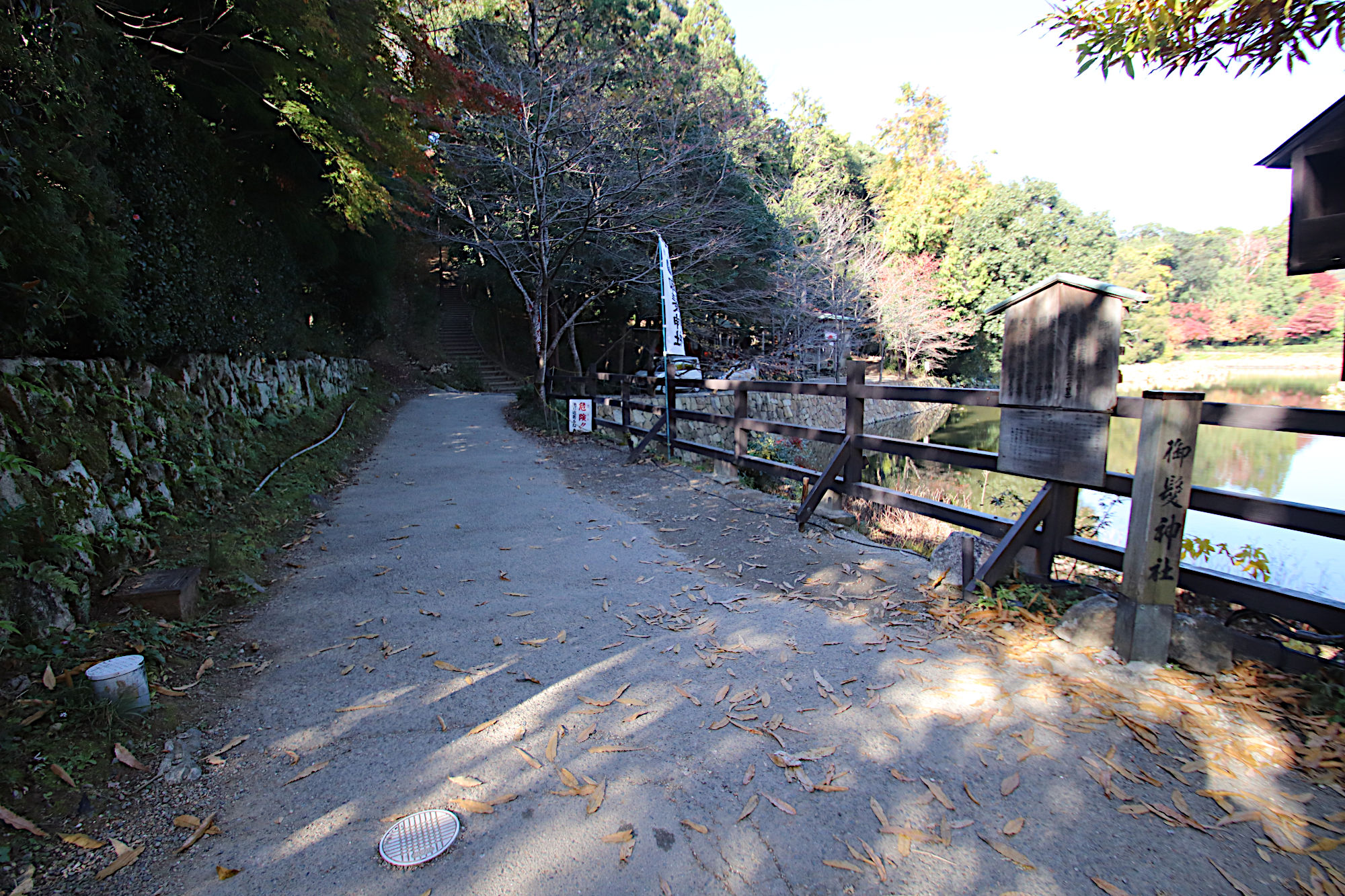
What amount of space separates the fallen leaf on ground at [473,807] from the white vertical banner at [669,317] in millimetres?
7288

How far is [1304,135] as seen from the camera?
2.65 meters

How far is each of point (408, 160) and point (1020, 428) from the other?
286 inches

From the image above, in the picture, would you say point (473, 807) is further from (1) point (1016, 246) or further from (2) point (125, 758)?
(1) point (1016, 246)

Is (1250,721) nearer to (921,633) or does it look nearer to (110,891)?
(921,633)

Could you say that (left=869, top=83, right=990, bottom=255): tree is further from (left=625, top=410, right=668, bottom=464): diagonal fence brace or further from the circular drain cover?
the circular drain cover

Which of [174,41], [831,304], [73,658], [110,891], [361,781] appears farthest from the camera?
[831,304]

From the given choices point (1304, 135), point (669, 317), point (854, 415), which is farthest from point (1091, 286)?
point (669, 317)

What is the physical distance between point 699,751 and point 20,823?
7.12 ft

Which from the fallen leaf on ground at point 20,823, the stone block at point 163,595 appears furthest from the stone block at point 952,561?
the stone block at point 163,595

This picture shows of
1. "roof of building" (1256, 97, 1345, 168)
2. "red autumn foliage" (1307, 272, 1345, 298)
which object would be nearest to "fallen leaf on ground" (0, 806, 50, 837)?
"roof of building" (1256, 97, 1345, 168)

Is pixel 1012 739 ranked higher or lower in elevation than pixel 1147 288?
lower

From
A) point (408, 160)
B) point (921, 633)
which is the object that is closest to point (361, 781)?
point (921, 633)

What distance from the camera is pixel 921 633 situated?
11.5ft

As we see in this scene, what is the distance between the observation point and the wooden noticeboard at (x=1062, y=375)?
127 inches
